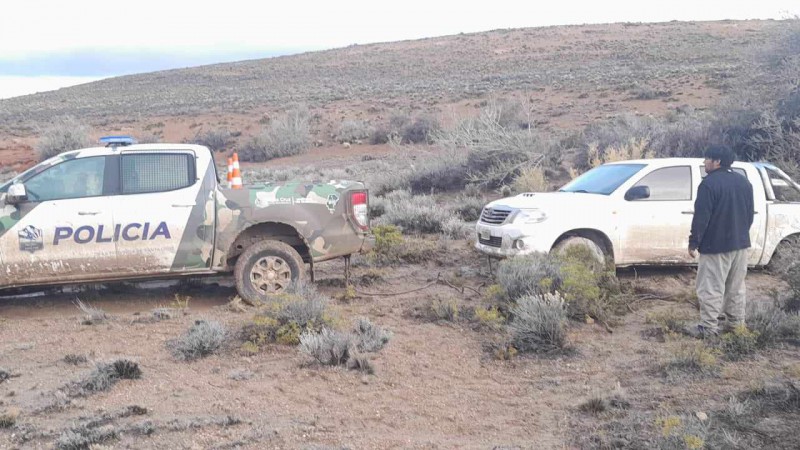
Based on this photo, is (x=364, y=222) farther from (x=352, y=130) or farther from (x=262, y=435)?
(x=352, y=130)

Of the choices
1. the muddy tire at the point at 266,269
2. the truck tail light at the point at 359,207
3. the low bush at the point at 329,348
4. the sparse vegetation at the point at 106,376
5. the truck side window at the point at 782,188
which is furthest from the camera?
the truck side window at the point at 782,188

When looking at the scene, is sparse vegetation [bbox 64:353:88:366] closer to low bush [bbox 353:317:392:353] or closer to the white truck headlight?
low bush [bbox 353:317:392:353]

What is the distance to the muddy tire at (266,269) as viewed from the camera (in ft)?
26.2

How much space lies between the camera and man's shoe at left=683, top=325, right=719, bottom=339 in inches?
261

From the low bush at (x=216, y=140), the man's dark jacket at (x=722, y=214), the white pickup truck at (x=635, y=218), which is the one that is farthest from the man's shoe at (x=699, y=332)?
the low bush at (x=216, y=140)

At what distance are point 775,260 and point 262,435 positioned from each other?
725cm

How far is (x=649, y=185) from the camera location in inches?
358

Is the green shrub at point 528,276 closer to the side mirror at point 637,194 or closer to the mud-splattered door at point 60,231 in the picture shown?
the side mirror at point 637,194

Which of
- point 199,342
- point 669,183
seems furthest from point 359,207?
point 669,183

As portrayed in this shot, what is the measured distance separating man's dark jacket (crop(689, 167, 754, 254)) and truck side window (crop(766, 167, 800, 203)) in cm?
309

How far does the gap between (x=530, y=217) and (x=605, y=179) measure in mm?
1396

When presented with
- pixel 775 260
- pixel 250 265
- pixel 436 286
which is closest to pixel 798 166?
pixel 775 260

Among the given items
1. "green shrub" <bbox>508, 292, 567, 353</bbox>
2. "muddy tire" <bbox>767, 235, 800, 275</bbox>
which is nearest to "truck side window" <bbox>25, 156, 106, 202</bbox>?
"green shrub" <bbox>508, 292, 567, 353</bbox>

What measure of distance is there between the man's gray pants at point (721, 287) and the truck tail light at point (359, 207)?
3.57m
